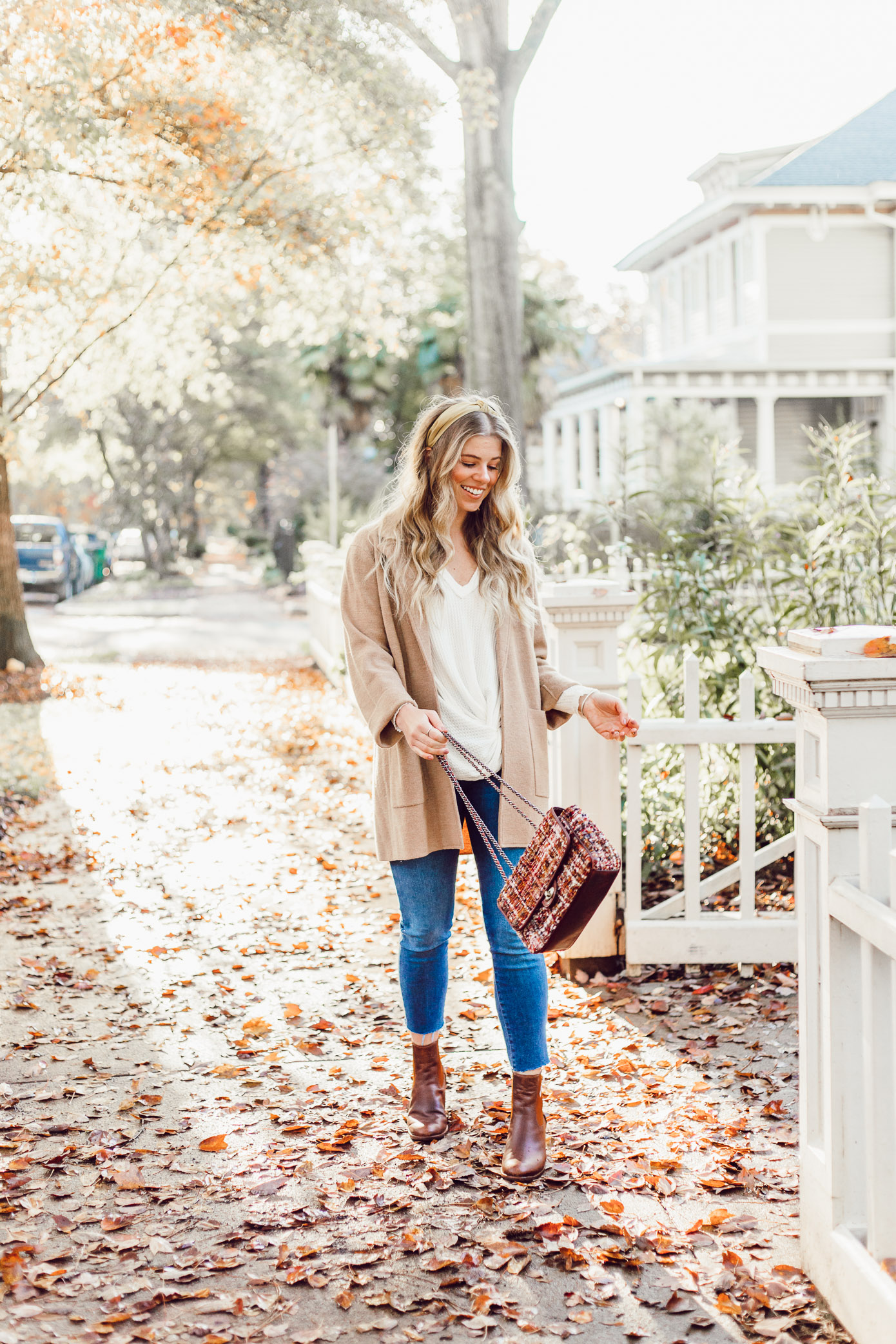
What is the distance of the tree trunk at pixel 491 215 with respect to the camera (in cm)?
984

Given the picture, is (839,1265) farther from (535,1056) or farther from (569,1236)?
(535,1056)

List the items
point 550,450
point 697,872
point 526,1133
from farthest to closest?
point 550,450, point 697,872, point 526,1133

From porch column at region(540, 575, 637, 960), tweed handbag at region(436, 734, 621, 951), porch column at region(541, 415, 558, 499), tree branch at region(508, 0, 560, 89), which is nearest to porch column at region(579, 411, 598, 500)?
porch column at region(541, 415, 558, 499)

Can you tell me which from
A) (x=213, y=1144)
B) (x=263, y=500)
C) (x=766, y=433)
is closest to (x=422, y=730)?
(x=213, y=1144)

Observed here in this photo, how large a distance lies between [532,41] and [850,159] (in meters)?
15.8

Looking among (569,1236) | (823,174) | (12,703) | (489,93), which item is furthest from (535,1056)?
(823,174)

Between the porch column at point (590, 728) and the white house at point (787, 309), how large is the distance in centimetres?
1648

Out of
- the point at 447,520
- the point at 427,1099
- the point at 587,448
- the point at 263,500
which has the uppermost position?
the point at 587,448

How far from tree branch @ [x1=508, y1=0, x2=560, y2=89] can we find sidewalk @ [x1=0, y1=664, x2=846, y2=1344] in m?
6.71

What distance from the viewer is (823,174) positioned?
75.3ft

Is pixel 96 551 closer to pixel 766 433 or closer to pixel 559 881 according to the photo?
pixel 766 433

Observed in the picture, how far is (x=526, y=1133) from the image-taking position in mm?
3283

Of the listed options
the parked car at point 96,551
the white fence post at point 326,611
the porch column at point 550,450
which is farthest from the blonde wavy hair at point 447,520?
the parked car at point 96,551

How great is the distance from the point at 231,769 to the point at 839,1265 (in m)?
7.26
